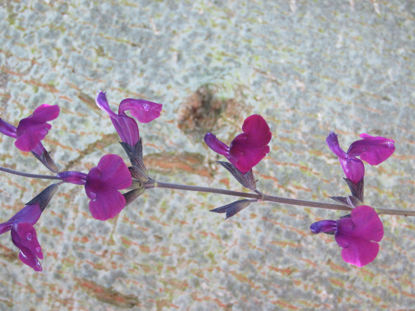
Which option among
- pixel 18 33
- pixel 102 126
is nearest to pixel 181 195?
pixel 102 126

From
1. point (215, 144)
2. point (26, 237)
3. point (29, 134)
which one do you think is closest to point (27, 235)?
point (26, 237)

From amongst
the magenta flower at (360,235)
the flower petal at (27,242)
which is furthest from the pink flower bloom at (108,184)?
the magenta flower at (360,235)

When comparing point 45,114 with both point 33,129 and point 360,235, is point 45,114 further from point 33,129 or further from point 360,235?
point 360,235

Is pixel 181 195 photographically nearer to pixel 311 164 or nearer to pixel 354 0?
pixel 311 164

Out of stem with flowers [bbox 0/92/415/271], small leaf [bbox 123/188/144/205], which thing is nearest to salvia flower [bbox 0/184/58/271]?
stem with flowers [bbox 0/92/415/271]

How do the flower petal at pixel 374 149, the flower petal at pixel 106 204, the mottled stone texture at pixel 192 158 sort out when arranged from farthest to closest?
the mottled stone texture at pixel 192 158, the flower petal at pixel 374 149, the flower petal at pixel 106 204

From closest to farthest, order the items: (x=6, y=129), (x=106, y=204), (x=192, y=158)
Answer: (x=106, y=204) → (x=6, y=129) → (x=192, y=158)

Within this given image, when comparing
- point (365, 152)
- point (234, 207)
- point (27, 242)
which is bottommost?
point (27, 242)

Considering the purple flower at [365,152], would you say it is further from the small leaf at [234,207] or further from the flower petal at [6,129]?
the flower petal at [6,129]

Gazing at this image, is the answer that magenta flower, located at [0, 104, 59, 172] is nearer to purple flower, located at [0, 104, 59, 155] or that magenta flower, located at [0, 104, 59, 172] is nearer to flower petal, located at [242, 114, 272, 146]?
purple flower, located at [0, 104, 59, 155]
